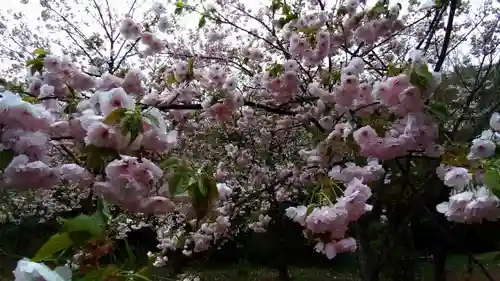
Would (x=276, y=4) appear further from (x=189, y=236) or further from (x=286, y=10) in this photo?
(x=189, y=236)

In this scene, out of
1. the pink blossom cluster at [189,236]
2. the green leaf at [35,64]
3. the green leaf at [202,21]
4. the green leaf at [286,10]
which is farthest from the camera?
the pink blossom cluster at [189,236]

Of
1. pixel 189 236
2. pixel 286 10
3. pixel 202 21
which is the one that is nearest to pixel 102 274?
pixel 286 10

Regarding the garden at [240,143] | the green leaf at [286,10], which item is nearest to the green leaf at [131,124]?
the garden at [240,143]

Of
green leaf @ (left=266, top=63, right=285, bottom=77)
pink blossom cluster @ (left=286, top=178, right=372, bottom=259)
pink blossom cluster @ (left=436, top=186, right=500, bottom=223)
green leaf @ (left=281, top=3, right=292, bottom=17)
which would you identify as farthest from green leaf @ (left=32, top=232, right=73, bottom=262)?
green leaf @ (left=281, top=3, right=292, bottom=17)

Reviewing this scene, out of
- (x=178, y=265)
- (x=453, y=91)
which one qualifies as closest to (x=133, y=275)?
(x=453, y=91)

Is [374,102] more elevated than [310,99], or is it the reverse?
[310,99]

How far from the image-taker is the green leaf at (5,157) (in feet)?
3.64

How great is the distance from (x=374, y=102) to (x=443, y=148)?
0.93 ft

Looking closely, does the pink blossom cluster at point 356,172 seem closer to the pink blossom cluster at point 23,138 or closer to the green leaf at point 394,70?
the green leaf at point 394,70

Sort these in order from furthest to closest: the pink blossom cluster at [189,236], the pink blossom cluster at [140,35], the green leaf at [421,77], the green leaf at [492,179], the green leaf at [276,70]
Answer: the pink blossom cluster at [189,236] → the pink blossom cluster at [140,35] → the green leaf at [276,70] → the green leaf at [421,77] → the green leaf at [492,179]

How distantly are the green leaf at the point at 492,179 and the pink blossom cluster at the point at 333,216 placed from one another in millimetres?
299

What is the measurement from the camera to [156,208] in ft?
3.96

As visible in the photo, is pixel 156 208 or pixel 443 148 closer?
pixel 156 208

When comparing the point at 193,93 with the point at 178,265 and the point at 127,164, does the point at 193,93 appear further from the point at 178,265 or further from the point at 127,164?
the point at 178,265
